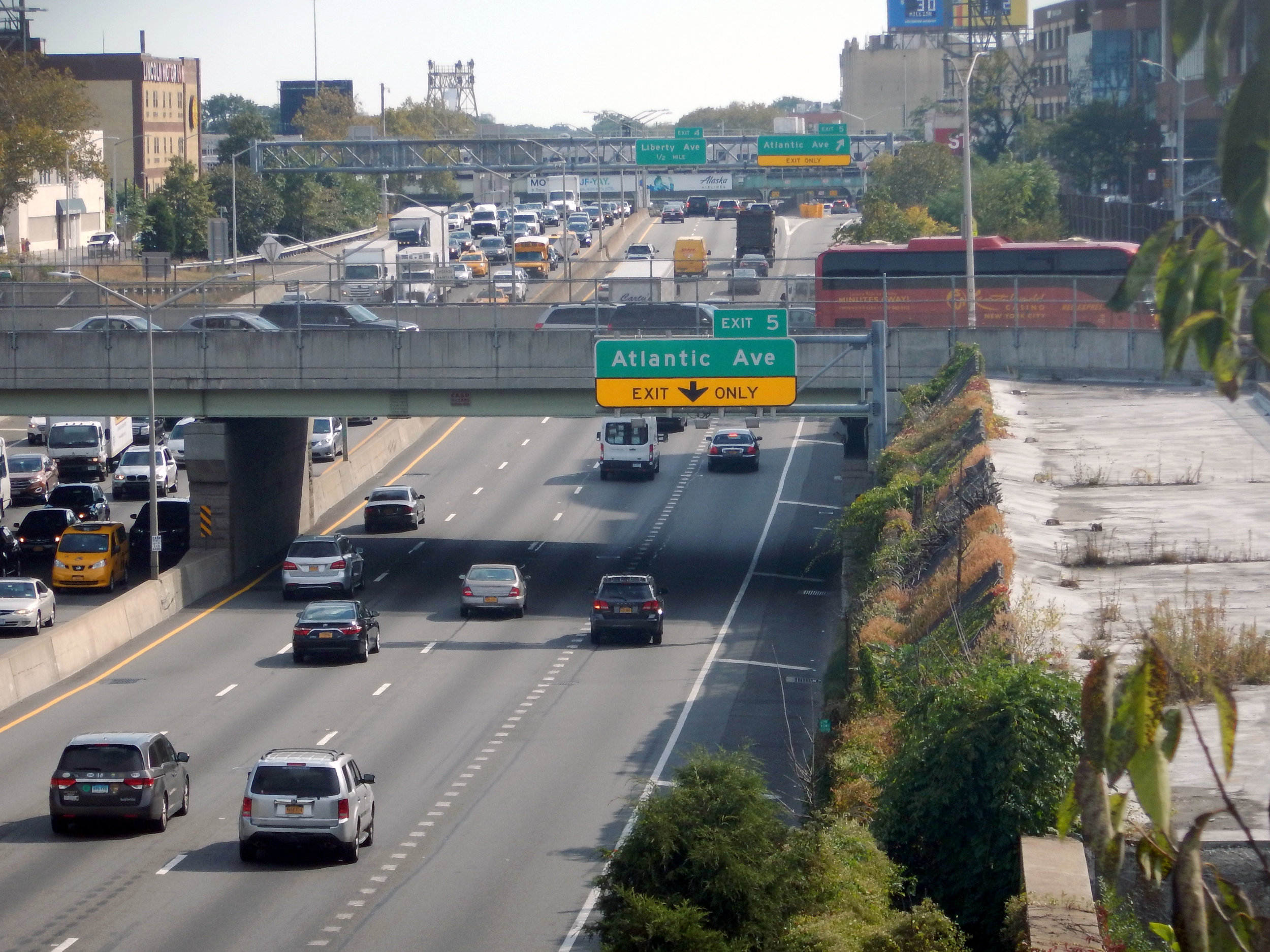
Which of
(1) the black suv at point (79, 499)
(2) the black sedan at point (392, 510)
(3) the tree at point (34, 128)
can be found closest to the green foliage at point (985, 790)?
(2) the black sedan at point (392, 510)

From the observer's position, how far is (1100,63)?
76.6 meters

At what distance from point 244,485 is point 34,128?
45.1m

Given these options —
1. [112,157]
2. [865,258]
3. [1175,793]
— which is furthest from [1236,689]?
[112,157]

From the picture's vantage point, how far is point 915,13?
129 meters

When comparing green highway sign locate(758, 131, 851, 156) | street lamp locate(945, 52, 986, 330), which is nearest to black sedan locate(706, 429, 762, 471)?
street lamp locate(945, 52, 986, 330)

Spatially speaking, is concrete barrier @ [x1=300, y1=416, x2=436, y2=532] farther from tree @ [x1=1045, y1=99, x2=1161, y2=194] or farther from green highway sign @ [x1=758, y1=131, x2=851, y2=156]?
tree @ [x1=1045, y1=99, x2=1161, y2=194]

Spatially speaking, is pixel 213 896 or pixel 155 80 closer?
pixel 213 896

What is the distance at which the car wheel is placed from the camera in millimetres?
21844

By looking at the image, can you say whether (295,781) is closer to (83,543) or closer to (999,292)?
(83,543)

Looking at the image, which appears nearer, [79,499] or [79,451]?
[79,499]

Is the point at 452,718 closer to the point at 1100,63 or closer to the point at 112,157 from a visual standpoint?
the point at 1100,63

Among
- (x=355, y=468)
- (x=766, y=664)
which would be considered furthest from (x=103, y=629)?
(x=355, y=468)

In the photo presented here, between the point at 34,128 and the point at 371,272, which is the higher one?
the point at 34,128

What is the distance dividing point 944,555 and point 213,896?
1199 cm
